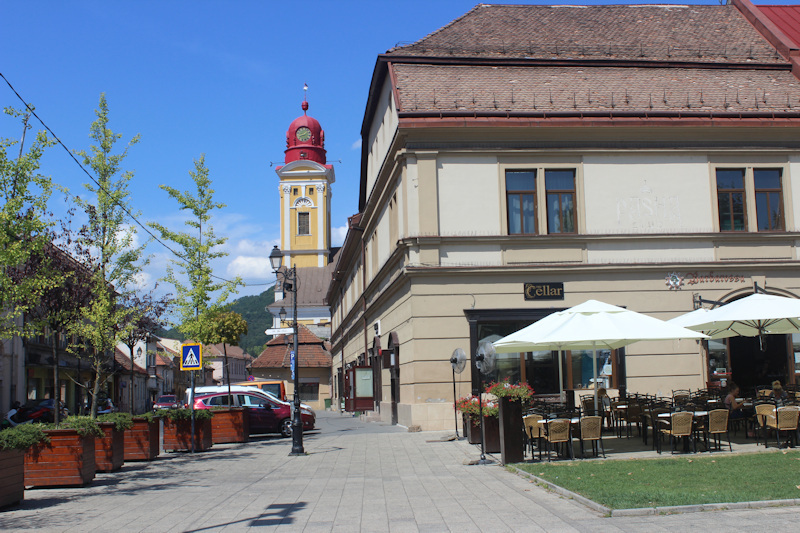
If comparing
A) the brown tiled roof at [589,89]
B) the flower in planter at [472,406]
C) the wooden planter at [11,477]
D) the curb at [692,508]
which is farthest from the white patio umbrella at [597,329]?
the brown tiled roof at [589,89]

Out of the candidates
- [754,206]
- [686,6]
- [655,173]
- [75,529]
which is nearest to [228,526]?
[75,529]

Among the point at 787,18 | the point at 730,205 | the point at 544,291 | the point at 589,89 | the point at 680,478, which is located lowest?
the point at 680,478

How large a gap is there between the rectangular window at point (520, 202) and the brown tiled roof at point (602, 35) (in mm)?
5206

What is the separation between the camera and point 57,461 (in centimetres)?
1313

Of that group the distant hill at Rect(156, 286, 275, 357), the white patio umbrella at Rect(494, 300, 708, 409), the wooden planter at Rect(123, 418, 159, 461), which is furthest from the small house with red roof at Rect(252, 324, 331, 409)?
the distant hill at Rect(156, 286, 275, 357)

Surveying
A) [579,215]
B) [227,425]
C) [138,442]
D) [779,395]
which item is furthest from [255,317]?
[779,395]

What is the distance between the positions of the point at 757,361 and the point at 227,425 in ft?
53.7

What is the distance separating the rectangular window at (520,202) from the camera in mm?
23714

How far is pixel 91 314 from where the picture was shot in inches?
798

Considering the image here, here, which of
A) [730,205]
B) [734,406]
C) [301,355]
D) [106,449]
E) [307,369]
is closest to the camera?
[106,449]

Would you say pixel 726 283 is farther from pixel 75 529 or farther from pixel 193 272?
pixel 75 529

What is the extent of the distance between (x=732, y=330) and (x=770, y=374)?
Result: 243 inches

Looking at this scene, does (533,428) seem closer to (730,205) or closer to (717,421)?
(717,421)

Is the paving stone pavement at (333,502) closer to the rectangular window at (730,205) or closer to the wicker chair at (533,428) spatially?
the wicker chair at (533,428)
